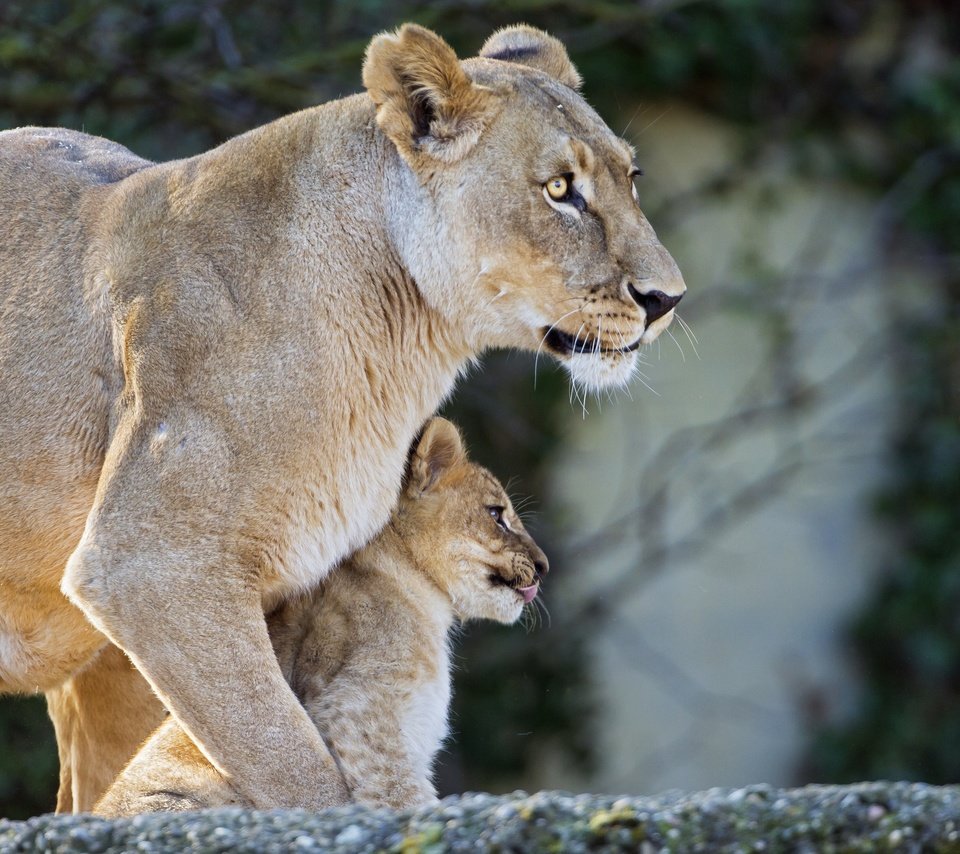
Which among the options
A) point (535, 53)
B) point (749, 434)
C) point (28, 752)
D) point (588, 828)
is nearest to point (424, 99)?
point (535, 53)

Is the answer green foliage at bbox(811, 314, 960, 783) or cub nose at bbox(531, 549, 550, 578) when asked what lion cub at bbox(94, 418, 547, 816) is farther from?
green foliage at bbox(811, 314, 960, 783)

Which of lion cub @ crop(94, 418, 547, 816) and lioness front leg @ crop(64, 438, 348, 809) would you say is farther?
lion cub @ crop(94, 418, 547, 816)

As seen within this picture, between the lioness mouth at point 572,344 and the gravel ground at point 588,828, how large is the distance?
124cm

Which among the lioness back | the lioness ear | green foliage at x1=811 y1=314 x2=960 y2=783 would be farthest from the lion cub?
green foliage at x1=811 y1=314 x2=960 y2=783

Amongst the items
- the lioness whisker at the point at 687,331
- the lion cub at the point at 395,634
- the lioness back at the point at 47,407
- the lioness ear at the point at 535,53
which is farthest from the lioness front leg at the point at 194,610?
the lioness ear at the point at 535,53

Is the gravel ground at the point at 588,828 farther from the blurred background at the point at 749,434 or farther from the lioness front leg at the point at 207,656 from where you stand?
the blurred background at the point at 749,434

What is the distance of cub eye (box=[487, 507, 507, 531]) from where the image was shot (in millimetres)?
4539

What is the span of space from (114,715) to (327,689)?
0.82m

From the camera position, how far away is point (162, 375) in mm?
3666

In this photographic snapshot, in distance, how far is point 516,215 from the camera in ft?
12.5

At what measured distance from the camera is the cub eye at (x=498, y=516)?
4.54 m

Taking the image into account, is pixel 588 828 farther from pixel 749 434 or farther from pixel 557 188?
pixel 749 434

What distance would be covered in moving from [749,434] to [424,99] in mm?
4968

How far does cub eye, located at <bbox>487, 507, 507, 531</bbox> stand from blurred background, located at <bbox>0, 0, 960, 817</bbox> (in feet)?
9.82
